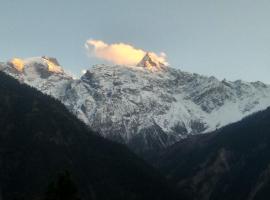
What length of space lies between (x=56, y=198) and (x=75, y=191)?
2.28m

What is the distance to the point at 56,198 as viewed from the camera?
70812mm

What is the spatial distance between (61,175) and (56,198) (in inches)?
101

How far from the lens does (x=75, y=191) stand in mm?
71688

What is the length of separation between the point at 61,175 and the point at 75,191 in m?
2.37

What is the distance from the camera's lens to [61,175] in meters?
71.4
